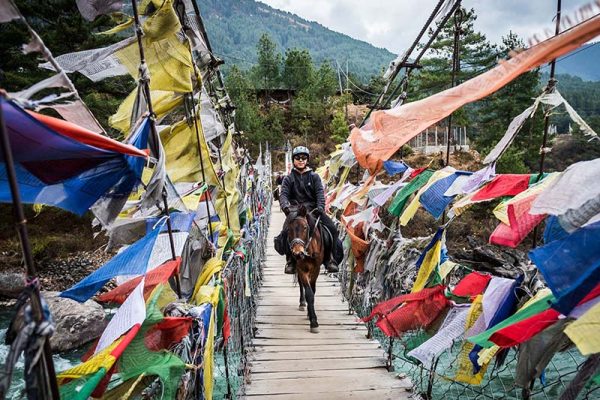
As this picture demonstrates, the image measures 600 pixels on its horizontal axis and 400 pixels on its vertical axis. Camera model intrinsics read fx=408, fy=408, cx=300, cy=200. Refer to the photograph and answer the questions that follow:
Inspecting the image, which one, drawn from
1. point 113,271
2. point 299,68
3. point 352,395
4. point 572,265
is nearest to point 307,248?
point 352,395

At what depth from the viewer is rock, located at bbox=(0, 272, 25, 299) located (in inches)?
428

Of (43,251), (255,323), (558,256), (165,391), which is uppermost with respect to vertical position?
(558,256)

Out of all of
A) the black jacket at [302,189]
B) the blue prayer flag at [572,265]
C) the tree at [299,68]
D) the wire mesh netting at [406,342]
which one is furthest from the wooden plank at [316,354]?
the tree at [299,68]

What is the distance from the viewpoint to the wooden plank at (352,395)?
2.73 meters

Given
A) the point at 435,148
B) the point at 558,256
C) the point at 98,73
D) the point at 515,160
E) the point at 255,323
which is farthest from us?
the point at 435,148

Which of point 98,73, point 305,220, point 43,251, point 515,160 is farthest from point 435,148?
point 98,73

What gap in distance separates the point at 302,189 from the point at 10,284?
1048 centimetres

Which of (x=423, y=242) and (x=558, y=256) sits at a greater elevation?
(x=558, y=256)

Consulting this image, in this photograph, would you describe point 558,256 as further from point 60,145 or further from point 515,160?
point 515,160

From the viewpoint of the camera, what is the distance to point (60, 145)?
1164 mm

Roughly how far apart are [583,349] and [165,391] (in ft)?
4.00

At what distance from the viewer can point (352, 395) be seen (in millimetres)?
2777

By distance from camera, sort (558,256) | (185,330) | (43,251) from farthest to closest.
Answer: (43,251), (185,330), (558,256)

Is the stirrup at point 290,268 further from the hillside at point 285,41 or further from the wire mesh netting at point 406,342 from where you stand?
the hillside at point 285,41
